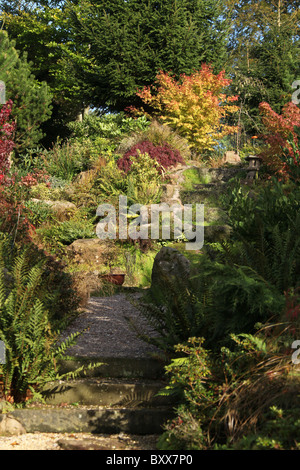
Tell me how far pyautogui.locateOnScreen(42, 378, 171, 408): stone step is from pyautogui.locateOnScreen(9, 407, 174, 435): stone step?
0.56ft

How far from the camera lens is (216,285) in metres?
3.35

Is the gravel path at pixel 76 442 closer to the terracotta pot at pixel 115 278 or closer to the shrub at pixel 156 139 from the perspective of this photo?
the terracotta pot at pixel 115 278

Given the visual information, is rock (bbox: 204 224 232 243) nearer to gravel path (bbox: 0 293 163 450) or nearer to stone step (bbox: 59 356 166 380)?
gravel path (bbox: 0 293 163 450)

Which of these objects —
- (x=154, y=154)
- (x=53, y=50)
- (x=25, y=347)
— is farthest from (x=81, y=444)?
(x=53, y=50)

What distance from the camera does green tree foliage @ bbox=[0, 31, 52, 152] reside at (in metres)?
13.6

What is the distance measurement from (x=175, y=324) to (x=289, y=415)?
4.70 ft

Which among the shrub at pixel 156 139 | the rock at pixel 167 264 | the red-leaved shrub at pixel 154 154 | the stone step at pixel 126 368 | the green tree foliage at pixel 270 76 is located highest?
the green tree foliage at pixel 270 76

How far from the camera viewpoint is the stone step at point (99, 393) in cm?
383

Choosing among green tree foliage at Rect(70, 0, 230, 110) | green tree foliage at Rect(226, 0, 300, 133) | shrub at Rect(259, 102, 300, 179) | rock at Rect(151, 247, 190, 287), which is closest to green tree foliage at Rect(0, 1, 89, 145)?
green tree foliage at Rect(70, 0, 230, 110)

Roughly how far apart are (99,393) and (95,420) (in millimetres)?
297

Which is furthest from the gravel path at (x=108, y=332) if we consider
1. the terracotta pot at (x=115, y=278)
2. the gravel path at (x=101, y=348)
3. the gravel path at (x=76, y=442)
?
the terracotta pot at (x=115, y=278)

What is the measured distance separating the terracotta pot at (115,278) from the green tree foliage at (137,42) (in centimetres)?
818
